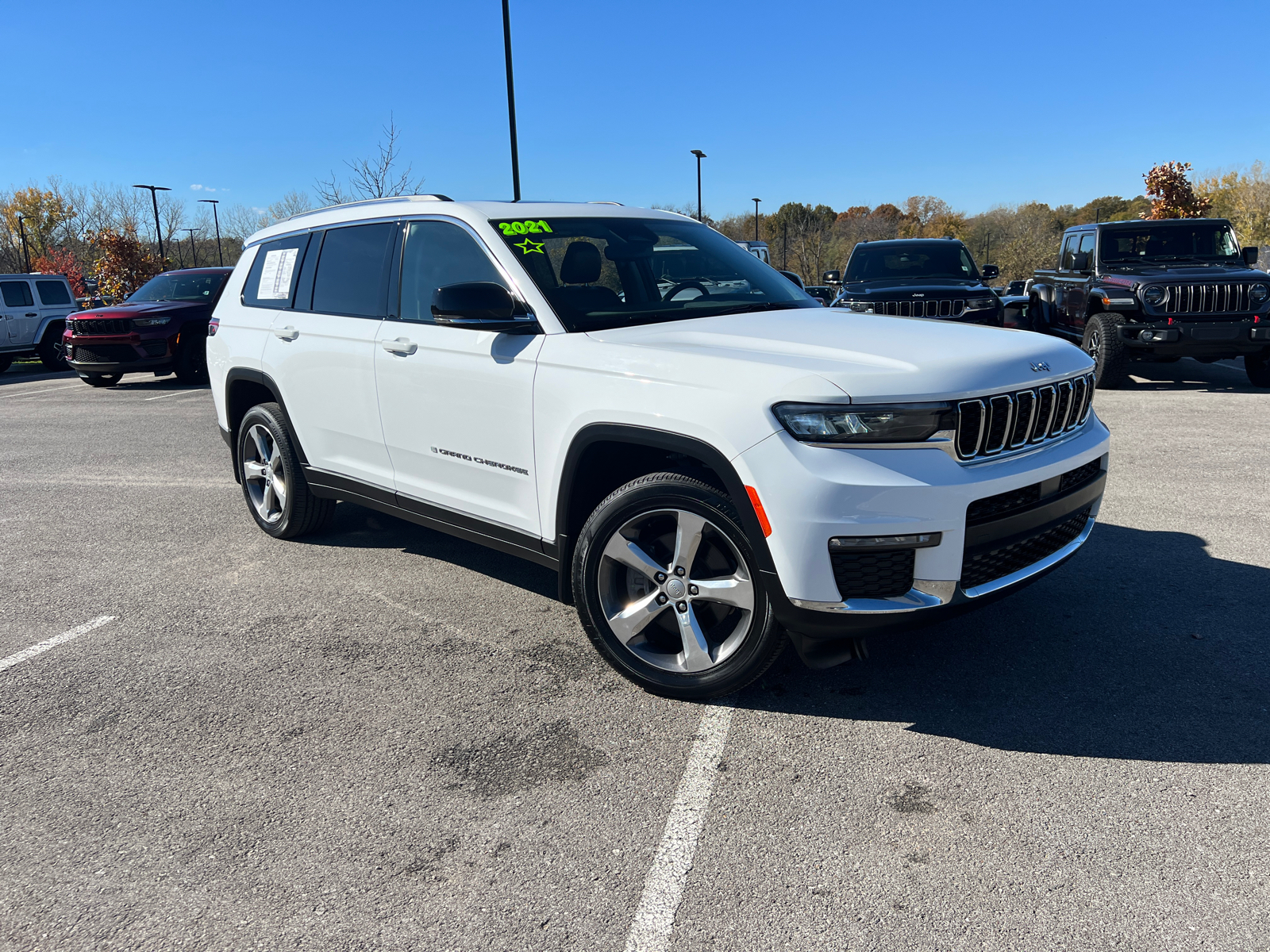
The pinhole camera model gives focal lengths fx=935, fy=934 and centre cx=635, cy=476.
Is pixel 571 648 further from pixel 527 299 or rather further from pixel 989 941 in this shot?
pixel 989 941

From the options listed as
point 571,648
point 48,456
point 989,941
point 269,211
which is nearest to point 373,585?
point 571,648

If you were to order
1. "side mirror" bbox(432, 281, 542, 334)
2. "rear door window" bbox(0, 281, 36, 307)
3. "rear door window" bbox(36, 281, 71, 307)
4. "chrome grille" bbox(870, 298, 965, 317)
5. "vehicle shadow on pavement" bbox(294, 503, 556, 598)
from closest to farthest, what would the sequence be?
"side mirror" bbox(432, 281, 542, 334) → "vehicle shadow on pavement" bbox(294, 503, 556, 598) → "chrome grille" bbox(870, 298, 965, 317) → "rear door window" bbox(0, 281, 36, 307) → "rear door window" bbox(36, 281, 71, 307)

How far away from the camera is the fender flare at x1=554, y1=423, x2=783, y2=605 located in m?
3.02

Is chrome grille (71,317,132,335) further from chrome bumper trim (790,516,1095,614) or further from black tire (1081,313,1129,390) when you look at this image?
chrome bumper trim (790,516,1095,614)

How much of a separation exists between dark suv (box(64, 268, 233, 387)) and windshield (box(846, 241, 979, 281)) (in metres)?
9.74

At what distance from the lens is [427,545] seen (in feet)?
18.1

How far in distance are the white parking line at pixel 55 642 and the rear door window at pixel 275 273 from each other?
6.25ft

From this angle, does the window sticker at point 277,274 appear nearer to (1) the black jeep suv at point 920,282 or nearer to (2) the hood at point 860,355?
(2) the hood at point 860,355

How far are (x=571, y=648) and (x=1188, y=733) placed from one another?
2.27 meters

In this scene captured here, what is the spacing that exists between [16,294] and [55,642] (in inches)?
715

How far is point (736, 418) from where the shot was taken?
299cm

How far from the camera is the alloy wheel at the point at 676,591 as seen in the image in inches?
127

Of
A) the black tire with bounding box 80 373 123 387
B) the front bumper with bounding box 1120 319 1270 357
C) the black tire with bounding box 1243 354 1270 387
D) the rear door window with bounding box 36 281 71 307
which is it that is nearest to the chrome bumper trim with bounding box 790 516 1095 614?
the front bumper with bounding box 1120 319 1270 357

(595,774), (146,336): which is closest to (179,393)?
(146,336)
